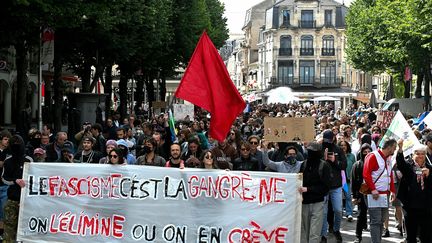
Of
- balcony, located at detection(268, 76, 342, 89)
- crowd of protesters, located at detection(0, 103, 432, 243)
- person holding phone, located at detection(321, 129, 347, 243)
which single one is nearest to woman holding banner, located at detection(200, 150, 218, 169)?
crowd of protesters, located at detection(0, 103, 432, 243)

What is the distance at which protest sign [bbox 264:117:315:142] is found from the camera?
1317cm

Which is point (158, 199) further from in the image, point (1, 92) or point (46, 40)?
point (1, 92)

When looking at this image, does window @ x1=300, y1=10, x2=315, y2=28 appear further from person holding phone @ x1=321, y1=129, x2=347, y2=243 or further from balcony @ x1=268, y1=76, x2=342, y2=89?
person holding phone @ x1=321, y1=129, x2=347, y2=243

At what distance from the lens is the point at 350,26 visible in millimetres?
63031

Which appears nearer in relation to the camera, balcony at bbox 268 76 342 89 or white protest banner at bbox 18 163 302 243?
white protest banner at bbox 18 163 302 243

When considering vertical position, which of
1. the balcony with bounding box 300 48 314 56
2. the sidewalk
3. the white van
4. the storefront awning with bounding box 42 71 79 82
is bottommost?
the sidewalk

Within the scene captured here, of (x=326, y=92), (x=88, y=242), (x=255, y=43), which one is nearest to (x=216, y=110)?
(x=88, y=242)

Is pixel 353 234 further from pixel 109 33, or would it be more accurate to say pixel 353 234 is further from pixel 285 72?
pixel 285 72

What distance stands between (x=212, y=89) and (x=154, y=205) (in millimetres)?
2199

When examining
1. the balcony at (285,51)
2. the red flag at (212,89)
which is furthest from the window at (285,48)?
the red flag at (212,89)

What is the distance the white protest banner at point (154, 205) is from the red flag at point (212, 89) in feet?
4.97

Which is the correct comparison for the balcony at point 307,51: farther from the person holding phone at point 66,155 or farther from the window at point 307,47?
the person holding phone at point 66,155

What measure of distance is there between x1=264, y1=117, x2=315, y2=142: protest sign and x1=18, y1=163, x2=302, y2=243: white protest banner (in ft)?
11.2

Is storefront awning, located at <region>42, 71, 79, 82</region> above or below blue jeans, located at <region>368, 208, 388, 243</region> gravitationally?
above
